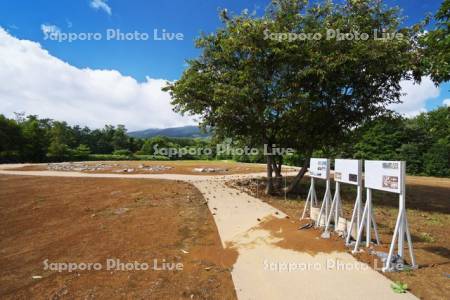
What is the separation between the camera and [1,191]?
10.8 metres

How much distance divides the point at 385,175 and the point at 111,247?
17.1ft

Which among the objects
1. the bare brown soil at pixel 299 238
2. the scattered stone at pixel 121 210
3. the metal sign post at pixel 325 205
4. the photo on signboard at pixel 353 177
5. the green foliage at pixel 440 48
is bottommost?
the scattered stone at pixel 121 210

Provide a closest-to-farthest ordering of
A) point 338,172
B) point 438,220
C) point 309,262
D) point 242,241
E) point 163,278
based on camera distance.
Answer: point 163,278
point 309,262
point 242,241
point 338,172
point 438,220

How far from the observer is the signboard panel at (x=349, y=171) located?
5145 millimetres

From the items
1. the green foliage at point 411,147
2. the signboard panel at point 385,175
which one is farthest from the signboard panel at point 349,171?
the green foliage at point 411,147

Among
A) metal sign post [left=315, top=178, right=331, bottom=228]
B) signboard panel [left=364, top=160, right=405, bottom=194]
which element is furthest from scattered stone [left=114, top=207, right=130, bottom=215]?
signboard panel [left=364, top=160, right=405, bottom=194]

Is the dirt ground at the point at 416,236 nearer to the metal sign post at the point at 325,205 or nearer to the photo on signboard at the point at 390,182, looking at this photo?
the metal sign post at the point at 325,205

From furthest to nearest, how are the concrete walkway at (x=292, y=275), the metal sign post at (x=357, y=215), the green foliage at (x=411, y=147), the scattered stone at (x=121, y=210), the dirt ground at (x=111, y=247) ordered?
the green foliage at (x=411, y=147) → the scattered stone at (x=121, y=210) → the metal sign post at (x=357, y=215) → the dirt ground at (x=111, y=247) → the concrete walkway at (x=292, y=275)

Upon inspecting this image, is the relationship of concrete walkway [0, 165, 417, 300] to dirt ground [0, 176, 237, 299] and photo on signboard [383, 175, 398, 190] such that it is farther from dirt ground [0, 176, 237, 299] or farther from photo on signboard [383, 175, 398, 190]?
photo on signboard [383, 175, 398, 190]

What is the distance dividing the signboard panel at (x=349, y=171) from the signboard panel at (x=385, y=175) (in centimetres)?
35

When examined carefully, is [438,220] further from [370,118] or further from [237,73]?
[237,73]

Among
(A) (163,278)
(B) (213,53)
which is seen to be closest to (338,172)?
(A) (163,278)

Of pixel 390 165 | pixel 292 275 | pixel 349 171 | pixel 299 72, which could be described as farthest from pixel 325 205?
pixel 299 72

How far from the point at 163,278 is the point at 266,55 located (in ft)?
26.4
